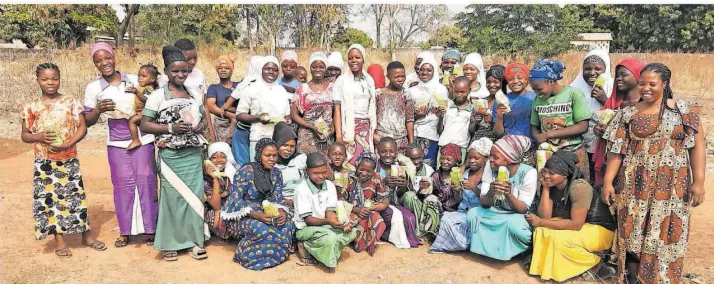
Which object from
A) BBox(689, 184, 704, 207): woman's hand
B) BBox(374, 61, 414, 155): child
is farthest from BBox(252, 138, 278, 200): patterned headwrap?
BBox(689, 184, 704, 207): woman's hand

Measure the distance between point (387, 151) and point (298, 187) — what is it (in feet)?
3.22

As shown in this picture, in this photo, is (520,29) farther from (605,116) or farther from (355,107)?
(605,116)

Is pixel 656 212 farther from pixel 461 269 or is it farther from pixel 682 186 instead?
pixel 461 269

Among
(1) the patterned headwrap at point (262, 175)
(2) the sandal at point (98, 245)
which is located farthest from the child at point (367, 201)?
(2) the sandal at point (98, 245)

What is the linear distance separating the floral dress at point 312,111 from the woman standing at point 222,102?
820mm

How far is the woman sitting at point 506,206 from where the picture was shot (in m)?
4.23

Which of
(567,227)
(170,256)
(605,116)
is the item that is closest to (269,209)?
(170,256)

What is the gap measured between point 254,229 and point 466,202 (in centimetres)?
190

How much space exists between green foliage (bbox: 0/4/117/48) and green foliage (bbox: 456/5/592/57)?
18047 millimetres

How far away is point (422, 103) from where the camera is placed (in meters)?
5.40

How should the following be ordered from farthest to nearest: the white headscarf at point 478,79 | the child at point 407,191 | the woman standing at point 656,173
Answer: the white headscarf at point 478,79
the child at point 407,191
the woman standing at point 656,173

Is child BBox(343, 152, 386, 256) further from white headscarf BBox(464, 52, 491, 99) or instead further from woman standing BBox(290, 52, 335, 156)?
white headscarf BBox(464, 52, 491, 99)

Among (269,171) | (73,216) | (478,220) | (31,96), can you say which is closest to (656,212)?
(478,220)

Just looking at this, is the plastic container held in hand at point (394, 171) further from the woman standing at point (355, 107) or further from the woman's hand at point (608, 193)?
the woman's hand at point (608, 193)
